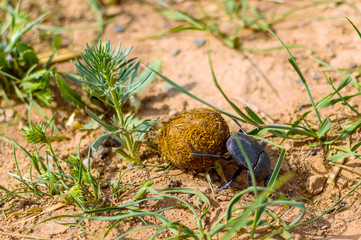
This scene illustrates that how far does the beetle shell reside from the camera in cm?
280

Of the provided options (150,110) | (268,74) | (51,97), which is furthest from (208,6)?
(51,97)

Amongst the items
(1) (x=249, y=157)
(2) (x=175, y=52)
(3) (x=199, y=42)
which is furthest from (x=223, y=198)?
(3) (x=199, y=42)

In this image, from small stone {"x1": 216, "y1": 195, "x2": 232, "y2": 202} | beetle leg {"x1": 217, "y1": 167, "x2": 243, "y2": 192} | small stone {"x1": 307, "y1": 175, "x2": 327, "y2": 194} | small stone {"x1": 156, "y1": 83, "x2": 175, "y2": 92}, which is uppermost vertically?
small stone {"x1": 156, "y1": 83, "x2": 175, "y2": 92}

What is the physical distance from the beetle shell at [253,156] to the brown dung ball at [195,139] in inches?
3.8

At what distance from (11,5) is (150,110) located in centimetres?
232

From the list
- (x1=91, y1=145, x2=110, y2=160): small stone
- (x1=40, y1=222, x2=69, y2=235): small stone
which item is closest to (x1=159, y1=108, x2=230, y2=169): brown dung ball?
(x1=91, y1=145, x2=110, y2=160): small stone

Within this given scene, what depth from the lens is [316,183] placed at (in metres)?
2.90

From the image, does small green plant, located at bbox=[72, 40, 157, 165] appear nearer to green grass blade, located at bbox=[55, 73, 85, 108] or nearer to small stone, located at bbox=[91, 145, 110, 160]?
small stone, located at bbox=[91, 145, 110, 160]

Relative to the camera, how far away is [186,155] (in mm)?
2777

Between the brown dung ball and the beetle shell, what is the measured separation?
0.31ft

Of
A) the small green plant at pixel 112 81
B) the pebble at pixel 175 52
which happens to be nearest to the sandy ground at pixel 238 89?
the pebble at pixel 175 52

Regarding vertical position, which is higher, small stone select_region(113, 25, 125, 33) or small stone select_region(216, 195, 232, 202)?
small stone select_region(113, 25, 125, 33)

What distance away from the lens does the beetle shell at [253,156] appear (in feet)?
9.18

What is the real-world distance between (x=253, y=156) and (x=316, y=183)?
1.89 ft
